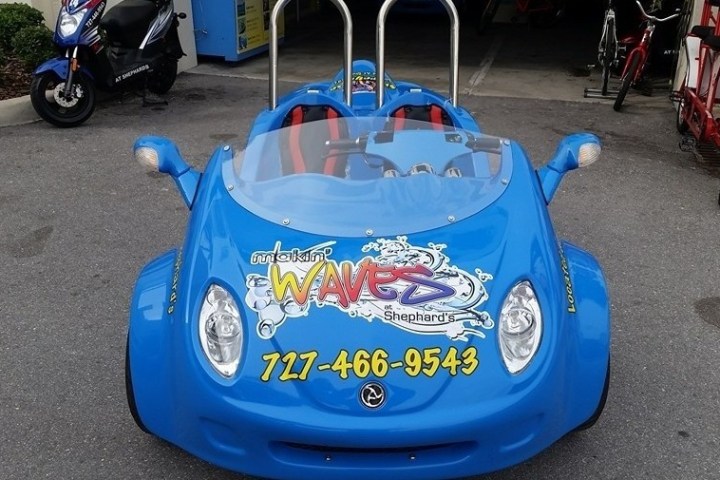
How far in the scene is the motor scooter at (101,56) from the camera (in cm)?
619

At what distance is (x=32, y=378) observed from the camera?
306 cm

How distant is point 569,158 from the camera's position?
2973 mm

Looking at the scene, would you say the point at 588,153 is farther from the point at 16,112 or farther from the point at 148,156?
the point at 16,112

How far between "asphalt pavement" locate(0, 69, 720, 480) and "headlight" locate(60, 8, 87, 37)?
0.79m

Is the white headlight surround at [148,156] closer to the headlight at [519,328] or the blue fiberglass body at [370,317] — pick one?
the blue fiberglass body at [370,317]

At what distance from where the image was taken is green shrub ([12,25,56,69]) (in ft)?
23.2

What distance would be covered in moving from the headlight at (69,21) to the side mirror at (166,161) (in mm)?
3748

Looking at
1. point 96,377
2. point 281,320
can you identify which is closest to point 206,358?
point 281,320

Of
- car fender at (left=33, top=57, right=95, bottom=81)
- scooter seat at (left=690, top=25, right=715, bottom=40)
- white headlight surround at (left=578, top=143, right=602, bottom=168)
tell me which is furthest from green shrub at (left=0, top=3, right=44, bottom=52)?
white headlight surround at (left=578, top=143, right=602, bottom=168)

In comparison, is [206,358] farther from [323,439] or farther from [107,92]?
[107,92]

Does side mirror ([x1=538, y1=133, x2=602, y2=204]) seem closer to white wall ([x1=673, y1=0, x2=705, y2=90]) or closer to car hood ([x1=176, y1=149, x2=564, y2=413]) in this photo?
car hood ([x1=176, y1=149, x2=564, y2=413])

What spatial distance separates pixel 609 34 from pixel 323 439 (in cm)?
697

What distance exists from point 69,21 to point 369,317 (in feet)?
17.0

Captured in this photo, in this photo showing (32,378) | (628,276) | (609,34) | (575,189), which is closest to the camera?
(32,378)
